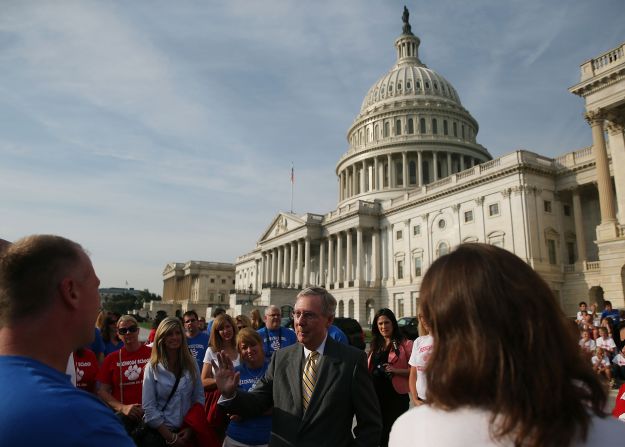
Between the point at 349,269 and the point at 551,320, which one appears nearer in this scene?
the point at 551,320

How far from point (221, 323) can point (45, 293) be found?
200 inches

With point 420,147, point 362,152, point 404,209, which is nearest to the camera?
point 404,209

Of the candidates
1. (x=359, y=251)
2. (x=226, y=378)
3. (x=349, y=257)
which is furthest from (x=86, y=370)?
(x=349, y=257)

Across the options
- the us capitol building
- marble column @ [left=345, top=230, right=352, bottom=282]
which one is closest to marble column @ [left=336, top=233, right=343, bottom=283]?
the us capitol building

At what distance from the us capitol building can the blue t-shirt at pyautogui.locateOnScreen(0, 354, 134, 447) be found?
40.3 ft

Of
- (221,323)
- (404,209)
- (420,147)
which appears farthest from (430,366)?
(420,147)

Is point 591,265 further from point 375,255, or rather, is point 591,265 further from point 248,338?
point 248,338

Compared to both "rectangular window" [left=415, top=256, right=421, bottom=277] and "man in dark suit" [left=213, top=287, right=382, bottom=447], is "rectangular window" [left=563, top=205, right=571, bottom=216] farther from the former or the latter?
"man in dark suit" [left=213, top=287, right=382, bottom=447]

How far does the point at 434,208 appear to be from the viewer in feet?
173

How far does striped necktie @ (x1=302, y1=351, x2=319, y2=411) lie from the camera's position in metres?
4.13

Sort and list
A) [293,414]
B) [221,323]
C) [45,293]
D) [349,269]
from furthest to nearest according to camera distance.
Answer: [349,269]
[221,323]
[293,414]
[45,293]

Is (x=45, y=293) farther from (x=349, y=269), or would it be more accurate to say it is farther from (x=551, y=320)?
(x=349, y=269)

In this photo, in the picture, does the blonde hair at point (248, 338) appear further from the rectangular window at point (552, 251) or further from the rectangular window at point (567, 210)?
the rectangular window at point (567, 210)

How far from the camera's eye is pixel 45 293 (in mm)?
2047
